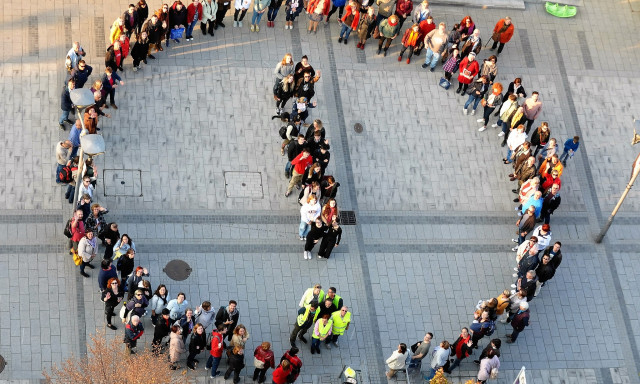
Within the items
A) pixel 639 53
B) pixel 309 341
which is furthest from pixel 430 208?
pixel 639 53

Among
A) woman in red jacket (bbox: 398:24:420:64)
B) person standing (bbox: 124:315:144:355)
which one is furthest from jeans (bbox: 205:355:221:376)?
woman in red jacket (bbox: 398:24:420:64)

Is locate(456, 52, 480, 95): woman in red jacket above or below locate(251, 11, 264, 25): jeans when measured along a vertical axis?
below

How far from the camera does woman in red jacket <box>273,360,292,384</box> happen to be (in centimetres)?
2225

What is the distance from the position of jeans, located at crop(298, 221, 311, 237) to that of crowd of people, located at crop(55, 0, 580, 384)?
40 millimetres

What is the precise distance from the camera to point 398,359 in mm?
23469

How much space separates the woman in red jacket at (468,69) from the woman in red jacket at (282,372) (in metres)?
10.8

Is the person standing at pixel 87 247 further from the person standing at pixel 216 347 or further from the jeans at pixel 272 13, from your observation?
the jeans at pixel 272 13

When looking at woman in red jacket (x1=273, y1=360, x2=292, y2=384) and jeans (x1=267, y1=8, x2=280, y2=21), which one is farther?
jeans (x1=267, y1=8, x2=280, y2=21)

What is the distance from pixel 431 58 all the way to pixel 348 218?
620 cm

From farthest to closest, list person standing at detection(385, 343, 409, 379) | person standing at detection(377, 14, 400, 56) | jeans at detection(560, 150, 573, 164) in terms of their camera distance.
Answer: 1. person standing at detection(377, 14, 400, 56)
2. jeans at detection(560, 150, 573, 164)
3. person standing at detection(385, 343, 409, 379)

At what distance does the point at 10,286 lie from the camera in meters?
24.1

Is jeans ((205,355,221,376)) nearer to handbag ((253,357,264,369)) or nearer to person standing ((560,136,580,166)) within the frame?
handbag ((253,357,264,369))

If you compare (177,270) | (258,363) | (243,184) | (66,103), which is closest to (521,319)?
(258,363)

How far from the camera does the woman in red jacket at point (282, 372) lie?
2225cm
